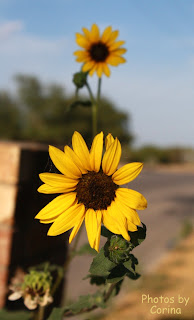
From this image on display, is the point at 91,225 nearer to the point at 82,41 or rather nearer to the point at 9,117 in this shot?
the point at 82,41

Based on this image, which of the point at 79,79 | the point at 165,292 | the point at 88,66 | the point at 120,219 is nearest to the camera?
the point at 120,219

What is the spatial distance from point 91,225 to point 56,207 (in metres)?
0.06

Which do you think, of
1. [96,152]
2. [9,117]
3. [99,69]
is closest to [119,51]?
[99,69]

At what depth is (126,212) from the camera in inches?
21.4

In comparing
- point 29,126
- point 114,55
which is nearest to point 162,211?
point 114,55

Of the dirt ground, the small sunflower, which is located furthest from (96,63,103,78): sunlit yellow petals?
the dirt ground

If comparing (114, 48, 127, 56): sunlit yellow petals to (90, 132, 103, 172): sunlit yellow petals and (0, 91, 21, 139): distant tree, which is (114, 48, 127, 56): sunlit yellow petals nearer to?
(90, 132, 103, 172): sunlit yellow petals

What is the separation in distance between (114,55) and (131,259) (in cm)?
75

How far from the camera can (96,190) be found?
58 centimetres

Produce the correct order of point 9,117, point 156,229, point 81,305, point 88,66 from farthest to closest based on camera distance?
point 9,117, point 156,229, point 88,66, point 81,305

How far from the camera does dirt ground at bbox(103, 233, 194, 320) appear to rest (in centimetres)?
262

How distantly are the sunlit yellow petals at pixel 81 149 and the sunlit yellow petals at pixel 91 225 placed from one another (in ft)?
0.23

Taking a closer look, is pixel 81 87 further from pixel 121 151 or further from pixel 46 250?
pixel 46 250

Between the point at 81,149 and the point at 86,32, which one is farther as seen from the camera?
the point at 86,32
